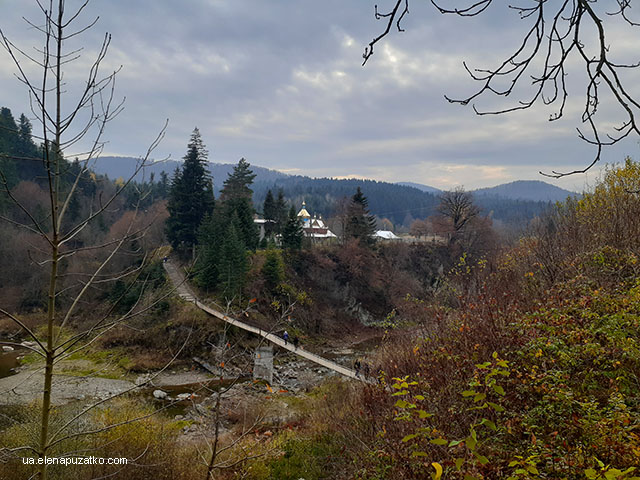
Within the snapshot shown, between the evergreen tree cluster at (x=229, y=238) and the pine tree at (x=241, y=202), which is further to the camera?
the pine tree at (x=241, y=202)

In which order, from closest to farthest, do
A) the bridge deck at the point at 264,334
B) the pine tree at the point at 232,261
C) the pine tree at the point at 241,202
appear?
the bridge deck at the point at 264,334 < the pine tree at the point at 232,261 < the pine tree at the point at 241,202

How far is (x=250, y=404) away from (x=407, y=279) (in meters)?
23.8

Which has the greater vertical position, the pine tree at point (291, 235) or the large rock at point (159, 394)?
the pine tree at point (291, 235)

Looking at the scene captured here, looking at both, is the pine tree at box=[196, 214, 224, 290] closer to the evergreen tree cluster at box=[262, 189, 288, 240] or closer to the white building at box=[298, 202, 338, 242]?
the evergreen tree cluster at box=[262, 189, 288, 240]

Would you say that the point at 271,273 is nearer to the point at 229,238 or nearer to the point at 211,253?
the point at 211,253

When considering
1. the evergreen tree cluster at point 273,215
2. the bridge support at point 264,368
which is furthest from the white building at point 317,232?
the bridge support at point 264,368

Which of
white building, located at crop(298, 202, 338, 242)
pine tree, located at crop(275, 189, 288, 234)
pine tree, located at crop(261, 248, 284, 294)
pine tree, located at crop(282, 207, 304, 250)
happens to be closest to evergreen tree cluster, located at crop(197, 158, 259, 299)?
pine tree, located at crop(261, 248, 284, 294)

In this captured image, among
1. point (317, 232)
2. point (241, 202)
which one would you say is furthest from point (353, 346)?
point (317, 232)

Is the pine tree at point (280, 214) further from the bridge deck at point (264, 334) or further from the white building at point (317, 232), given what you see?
the bridge deck at point (264, 334)

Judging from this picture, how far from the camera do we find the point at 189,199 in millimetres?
27875

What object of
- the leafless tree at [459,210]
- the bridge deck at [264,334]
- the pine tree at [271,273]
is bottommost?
the bridge deck at [264,334]

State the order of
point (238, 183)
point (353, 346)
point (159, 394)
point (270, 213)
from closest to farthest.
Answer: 1. point (159, 394)
2. point (353, 346)
3. point (238, 183)
4. point (270, 213)

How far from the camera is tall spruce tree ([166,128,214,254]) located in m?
27.8

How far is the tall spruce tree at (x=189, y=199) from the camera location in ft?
91.2
